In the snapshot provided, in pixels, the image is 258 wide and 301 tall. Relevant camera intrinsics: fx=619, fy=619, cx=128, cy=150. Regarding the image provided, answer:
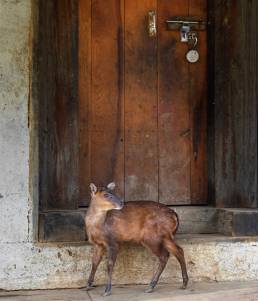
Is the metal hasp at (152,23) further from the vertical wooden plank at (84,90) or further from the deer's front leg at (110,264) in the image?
the deer's front leg at (110,264)

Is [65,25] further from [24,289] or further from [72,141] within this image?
[24,289]

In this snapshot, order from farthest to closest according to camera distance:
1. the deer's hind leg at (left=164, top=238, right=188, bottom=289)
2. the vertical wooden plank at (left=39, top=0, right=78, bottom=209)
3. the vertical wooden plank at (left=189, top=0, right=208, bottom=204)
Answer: the vertical wooden plank at (left=189, top=0, right=208, bottom=204) < the vertical wooden plank at (left=39, top=0, right=78, bottom=209) < the deer's hind leg at (left=164, top=238, right=188, bottom=289)

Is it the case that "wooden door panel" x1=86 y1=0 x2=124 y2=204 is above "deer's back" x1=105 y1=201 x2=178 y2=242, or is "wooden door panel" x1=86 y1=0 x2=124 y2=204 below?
above

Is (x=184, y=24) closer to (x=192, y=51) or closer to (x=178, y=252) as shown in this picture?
(x=192, y=51)

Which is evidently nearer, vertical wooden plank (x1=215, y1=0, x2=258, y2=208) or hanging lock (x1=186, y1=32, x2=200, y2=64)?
vertical wooden plank (x1=215, y1=0, x2=258, y2=208)

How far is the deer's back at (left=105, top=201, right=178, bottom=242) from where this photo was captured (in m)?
4.64

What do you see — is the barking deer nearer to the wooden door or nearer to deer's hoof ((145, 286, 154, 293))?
deer's hoof ((145, 286, 154, 293))

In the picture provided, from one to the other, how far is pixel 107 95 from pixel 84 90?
21 cm

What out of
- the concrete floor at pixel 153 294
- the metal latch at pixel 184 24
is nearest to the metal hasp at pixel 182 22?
the metal latch at pixel 184 24

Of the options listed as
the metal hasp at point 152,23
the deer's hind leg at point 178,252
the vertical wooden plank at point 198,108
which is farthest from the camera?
the vertical wooden plank at point 198,108

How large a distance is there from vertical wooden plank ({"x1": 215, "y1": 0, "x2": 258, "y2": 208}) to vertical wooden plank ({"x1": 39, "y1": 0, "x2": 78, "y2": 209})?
1.27 meters

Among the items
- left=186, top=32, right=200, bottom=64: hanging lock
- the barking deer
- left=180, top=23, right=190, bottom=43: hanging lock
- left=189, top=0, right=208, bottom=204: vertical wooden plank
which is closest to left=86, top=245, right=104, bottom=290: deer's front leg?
the barking deer

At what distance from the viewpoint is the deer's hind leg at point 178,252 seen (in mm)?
4688

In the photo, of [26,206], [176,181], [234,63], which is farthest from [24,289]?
[234,63]
